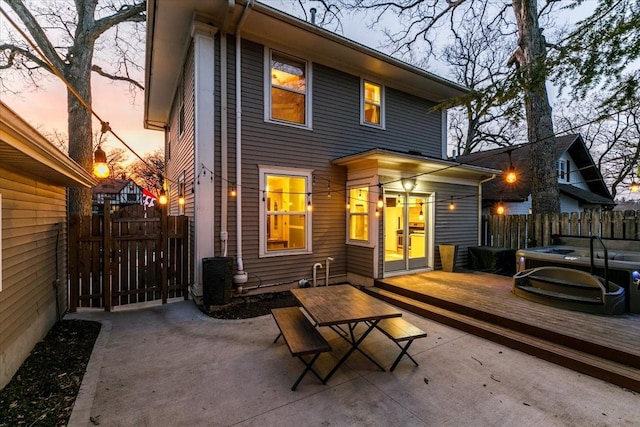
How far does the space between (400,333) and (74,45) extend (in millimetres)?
12163

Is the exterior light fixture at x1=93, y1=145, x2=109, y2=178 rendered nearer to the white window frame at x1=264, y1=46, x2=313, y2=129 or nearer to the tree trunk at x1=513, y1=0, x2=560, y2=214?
the white window frame at x1=264, y1=46, x2=313, y2=129

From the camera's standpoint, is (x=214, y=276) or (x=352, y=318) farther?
(x=214, y=276)

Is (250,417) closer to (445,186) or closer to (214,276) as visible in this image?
(214,276)

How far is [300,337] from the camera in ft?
10.6

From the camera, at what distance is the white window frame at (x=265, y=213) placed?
632 centimetres

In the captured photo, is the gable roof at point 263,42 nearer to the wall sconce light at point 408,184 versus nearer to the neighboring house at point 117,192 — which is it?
the wall sconce light at point 408,184

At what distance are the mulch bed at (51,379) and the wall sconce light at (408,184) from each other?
6.48 m

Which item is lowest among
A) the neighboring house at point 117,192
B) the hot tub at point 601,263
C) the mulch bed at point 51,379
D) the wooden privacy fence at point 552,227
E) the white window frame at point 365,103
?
the mulch bed at point 51,379

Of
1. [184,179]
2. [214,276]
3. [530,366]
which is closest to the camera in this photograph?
[530,366]

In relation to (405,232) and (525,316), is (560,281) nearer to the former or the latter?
(525,316)

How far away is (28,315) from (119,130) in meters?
22.6

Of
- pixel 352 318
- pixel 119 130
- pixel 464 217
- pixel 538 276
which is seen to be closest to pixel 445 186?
pixel 464 217

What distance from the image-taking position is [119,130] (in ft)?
71.3

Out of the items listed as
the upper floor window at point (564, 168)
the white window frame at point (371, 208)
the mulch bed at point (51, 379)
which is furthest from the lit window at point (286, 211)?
the upper floor window at point (564, 168)
